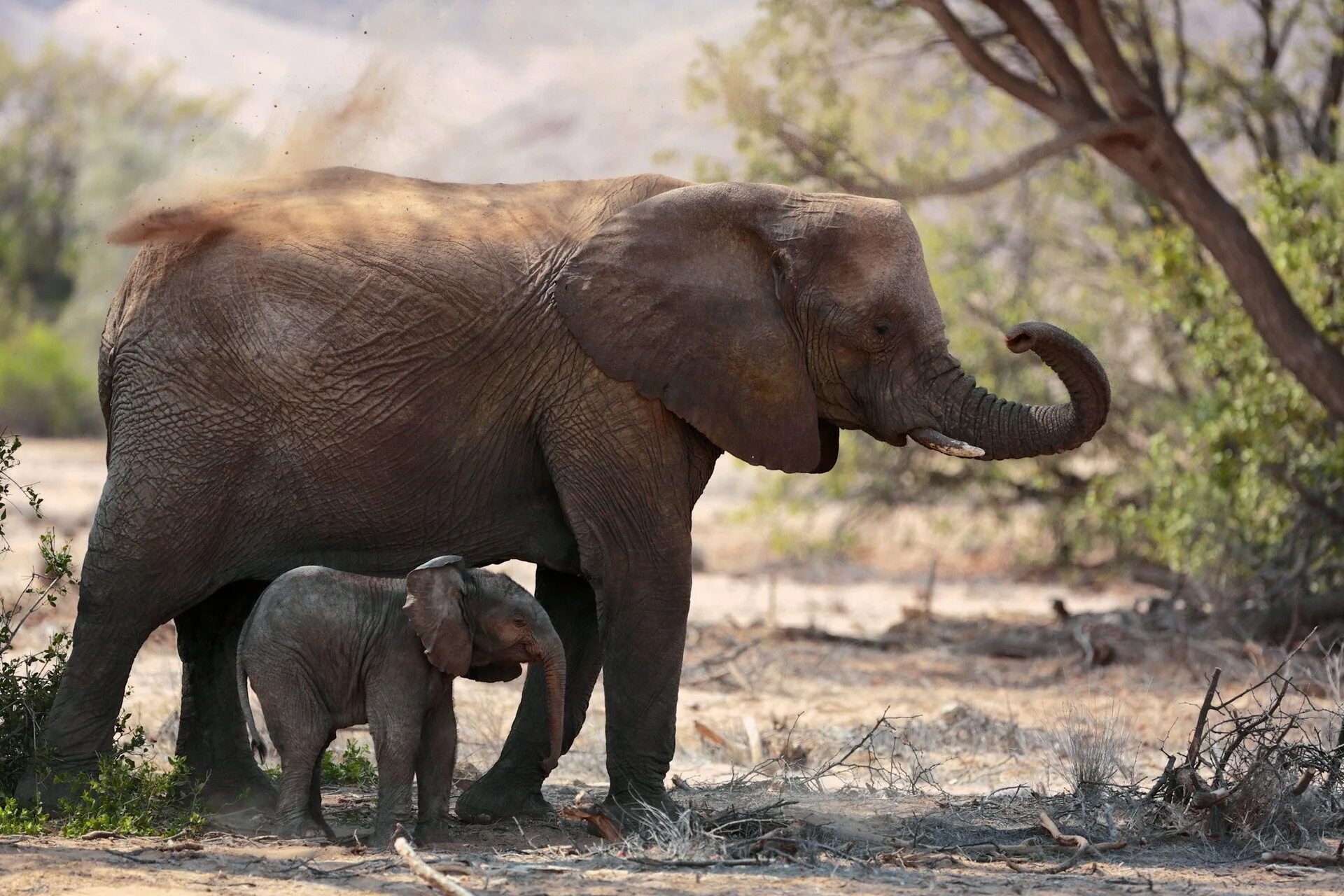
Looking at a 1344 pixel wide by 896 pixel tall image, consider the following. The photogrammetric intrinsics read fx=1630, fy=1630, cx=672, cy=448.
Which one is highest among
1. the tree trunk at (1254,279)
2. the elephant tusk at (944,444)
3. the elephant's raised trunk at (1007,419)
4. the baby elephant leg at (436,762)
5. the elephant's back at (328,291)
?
the tree trunk at (1254,279)

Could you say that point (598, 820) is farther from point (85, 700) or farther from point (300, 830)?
point (85, 700)

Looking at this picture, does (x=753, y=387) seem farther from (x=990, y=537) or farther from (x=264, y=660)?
(x=990, y=537)

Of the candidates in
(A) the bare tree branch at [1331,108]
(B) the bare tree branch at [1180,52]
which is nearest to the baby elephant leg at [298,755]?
(B) the bare tree branch at [1180,52]

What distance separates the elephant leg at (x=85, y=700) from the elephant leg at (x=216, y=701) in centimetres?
63

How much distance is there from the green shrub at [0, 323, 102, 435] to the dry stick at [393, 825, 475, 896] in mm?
26580

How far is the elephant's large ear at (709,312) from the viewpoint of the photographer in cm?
650

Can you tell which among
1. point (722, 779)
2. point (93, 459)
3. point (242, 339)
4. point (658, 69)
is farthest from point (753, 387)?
point (658, 69)

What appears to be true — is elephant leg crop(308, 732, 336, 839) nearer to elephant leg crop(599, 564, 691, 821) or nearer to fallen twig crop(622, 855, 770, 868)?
elephant leg crop(599, 564, 691, 821)

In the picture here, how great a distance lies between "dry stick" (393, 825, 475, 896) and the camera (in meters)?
4.99

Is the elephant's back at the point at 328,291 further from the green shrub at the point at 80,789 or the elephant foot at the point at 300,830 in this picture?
the elephant foot at the point at 300,830

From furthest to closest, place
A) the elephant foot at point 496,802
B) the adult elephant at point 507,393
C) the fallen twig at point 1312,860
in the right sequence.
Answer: the elephant foot at point 496,802, the adult elephant at point 507,393, the fallen twig at point 1312,860

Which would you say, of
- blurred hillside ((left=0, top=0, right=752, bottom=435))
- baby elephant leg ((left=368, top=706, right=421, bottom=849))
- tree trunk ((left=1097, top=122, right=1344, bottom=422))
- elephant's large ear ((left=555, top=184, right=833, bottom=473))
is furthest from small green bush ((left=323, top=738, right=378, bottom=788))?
tree trunk ((left=1097, top=122, right=1344, bottom=422))

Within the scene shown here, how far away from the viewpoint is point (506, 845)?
20.8 ft

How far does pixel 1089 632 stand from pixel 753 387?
Answer: 7.53m
